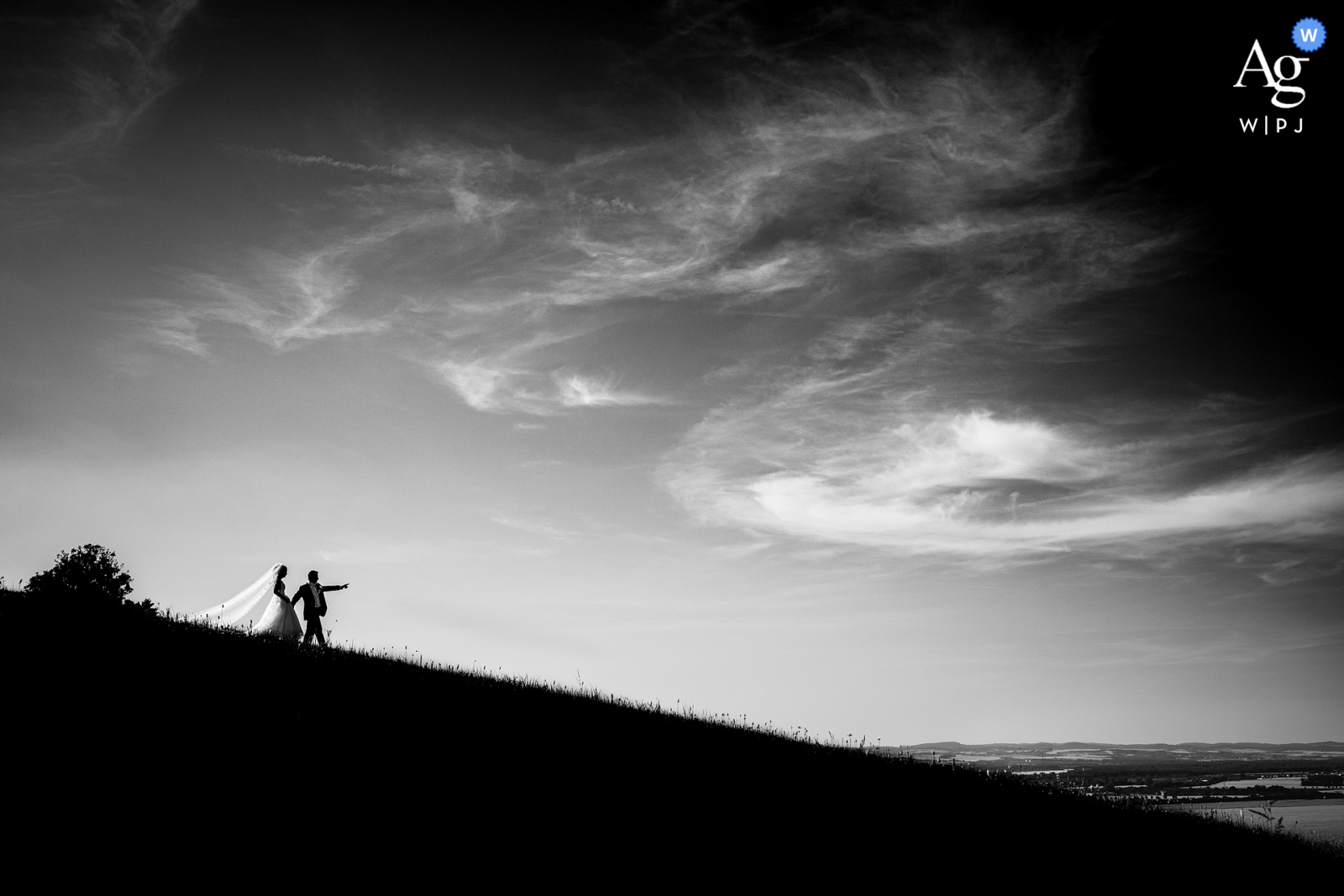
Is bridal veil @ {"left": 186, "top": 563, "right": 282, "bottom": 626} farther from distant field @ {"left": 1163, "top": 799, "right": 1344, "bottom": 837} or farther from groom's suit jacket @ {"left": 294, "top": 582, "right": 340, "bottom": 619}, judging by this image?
distant field @ {"left": 1163, "top": 799, "right": 1344, "bottom": 837}

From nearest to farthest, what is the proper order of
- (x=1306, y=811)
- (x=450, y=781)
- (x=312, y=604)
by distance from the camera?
(x=450, y=781), (x=312, y=604), (x=1306, y=811)

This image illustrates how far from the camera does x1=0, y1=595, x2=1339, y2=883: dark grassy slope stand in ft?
24.9

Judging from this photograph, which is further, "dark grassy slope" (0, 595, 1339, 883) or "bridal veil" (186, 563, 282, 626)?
"bridal veil" (186, 563, 282, 626)

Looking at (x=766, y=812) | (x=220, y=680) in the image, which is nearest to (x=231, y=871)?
(x=220, y=680)

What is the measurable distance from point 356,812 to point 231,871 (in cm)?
161

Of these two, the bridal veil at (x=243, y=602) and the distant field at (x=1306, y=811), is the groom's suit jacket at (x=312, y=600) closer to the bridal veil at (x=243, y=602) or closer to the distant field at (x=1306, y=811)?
the bridal veil at (x=243, y=602)

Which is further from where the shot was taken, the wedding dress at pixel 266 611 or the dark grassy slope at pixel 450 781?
the wedding dress at pixel 266 611

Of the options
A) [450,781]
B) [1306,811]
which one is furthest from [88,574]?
[1306,811]

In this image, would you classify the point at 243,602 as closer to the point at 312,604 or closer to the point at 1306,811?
the point at 312,604

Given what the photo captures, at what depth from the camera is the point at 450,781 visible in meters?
9.39

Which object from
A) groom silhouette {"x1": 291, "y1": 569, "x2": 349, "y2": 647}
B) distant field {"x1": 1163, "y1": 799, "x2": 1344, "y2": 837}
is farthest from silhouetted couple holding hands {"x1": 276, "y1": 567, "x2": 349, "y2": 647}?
distant field {"x1": 1163, "y1": 799, "x2": 1344, "y2": 837}

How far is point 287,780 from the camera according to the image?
8.24 metres

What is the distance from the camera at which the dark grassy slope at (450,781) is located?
24.9ft

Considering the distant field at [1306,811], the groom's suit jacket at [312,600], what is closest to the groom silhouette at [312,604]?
the groom's suit jacket at [312,600]
